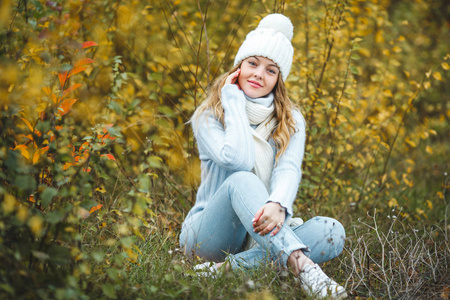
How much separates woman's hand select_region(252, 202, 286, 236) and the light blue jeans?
32 mm

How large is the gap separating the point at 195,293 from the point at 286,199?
0.63 metres

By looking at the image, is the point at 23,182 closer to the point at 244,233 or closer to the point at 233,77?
the point at 244,233

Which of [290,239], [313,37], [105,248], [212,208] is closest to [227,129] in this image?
[212,208]

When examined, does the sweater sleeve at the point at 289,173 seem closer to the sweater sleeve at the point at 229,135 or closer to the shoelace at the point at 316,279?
the sweater sleeve at the point at 229,135

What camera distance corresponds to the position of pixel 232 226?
2160 millimetres

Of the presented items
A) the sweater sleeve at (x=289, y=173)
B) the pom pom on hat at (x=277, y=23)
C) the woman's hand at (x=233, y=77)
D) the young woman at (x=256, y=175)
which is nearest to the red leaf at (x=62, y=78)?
the young woman at (x=256, y=175)

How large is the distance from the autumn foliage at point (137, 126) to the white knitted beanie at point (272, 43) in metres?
0.29

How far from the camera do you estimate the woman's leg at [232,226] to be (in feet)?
6.54

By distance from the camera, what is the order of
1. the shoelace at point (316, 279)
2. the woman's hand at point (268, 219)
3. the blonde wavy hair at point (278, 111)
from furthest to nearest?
1. the blonde wavy hair at point (278, 111)
2. the woman's hand at point (268, 219)
3. the shoelace at point (316, 279)

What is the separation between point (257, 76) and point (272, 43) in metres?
0.19

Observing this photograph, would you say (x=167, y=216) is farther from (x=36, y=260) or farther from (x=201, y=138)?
(x=36, y=260)

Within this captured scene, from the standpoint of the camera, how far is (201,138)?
2299 mm

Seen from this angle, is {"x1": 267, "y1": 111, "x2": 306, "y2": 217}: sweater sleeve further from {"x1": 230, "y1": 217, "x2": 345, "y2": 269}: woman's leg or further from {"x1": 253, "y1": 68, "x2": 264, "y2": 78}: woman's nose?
{"x1": 253, "y1": 68, "x2": 264, "y2": 78}: woman's nose

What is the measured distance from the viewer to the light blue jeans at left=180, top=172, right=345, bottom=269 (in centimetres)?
200
